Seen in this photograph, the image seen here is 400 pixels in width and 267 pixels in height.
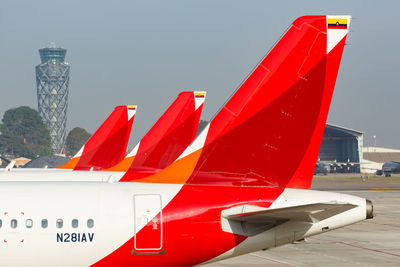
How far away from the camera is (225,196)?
17609mm

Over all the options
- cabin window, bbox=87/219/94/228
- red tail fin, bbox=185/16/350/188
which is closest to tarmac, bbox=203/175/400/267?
red tail fin, bbox=185/16/350/188

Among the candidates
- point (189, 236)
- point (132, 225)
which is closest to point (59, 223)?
point (132, 225)

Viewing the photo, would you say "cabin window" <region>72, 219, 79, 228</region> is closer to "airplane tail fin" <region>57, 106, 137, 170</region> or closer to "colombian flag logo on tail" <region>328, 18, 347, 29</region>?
"colombian flag logo on tail" <region>328, 18, 347, 29</region>

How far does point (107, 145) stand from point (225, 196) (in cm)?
2453

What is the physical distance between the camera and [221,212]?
1727 centimetres

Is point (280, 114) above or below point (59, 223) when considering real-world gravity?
above

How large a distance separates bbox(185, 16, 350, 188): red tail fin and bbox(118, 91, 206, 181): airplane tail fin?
11.0 m

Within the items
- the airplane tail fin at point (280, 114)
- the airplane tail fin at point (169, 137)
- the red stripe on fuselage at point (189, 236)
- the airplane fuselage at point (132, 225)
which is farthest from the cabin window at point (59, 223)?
the airplane tail fin at point (169, 137)

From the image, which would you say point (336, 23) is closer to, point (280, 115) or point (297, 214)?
point (280, 115)

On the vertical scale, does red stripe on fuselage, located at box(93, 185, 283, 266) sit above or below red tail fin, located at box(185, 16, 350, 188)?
below

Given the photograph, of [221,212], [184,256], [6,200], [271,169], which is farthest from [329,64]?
[6,200]

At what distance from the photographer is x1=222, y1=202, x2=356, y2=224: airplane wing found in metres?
15.6

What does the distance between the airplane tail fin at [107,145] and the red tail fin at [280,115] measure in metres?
22.3

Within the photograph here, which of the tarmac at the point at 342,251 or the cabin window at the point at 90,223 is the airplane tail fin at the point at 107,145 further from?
the cabin window at the point at 90,223
